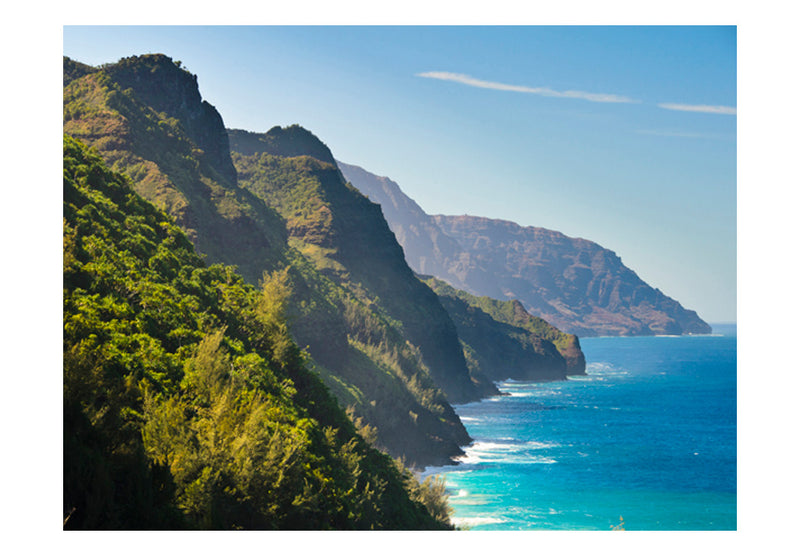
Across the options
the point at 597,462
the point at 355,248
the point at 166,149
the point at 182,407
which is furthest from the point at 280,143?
the point at 182,407

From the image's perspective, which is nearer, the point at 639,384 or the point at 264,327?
the point at 264,327

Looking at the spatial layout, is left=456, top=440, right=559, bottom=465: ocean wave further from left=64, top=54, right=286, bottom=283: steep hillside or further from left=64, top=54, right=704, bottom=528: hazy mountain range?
left=64, top=54, right=286, bottom=283: steep hillside

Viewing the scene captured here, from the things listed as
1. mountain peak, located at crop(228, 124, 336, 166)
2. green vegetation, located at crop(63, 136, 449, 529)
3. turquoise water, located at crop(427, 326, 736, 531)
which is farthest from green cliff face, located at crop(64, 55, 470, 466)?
mountain peak, located at crop(228, 124, 336, 166)

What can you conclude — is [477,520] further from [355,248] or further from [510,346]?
[510,346]

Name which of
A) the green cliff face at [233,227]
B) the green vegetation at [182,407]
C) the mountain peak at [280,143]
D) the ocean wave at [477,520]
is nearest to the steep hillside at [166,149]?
the green cliff face at [233,227]

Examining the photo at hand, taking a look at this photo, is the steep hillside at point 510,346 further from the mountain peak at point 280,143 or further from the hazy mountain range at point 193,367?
the hazy mountain range at point 193,367
